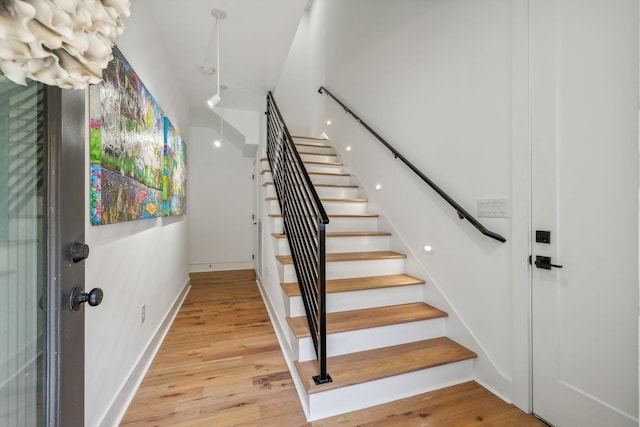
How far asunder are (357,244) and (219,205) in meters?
3.53

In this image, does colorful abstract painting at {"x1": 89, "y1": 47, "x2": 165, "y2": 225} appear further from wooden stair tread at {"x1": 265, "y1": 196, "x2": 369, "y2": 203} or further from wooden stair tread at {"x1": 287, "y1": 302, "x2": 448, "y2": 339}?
wooden stair tread at {"x1": 287, "y1": 302, "x2": 448, "y2": 339}

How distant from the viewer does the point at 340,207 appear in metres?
3.06

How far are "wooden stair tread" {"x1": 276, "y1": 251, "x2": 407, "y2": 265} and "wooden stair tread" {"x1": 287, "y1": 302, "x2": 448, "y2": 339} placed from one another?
421mm

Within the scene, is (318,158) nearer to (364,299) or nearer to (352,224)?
(352,224)

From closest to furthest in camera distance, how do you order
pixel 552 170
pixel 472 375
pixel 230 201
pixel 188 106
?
1. pixel 552 170
2. pixel 472 375
3. pixel 188 106
4. pixel 230 201

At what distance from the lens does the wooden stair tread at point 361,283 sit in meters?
2.05

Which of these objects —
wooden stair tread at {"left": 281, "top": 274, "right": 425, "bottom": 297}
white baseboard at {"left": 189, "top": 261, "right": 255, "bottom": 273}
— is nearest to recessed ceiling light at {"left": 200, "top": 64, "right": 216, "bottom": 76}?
wooden stair tread at {"left": 281, "top": 274, "right": 425, "bottom": 297}

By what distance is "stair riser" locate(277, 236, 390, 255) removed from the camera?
2.60 m

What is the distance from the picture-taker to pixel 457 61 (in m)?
1.96

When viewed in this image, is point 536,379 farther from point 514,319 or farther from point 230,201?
point 230,201

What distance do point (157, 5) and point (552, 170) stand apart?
2.72m

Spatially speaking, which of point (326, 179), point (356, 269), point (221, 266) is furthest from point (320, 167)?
point (221, 266)

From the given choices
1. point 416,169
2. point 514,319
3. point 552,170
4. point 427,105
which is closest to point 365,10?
point 427,105

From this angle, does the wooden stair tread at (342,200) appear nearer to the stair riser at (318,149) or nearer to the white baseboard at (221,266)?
the stair riser at (318,149)
